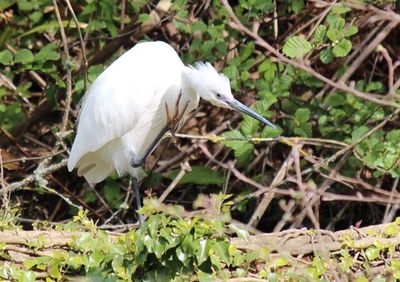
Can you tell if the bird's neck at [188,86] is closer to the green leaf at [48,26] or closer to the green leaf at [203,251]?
the green leaf at [203,251]

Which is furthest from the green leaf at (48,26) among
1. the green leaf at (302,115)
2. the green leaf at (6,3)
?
the green leaf at (302,115)

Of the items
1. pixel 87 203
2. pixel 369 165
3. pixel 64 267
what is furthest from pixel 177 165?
pixel 64 267

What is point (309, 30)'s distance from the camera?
5.12 metres

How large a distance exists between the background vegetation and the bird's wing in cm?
29

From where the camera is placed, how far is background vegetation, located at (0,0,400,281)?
3.89 metres

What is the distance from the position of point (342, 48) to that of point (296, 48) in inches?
10.6

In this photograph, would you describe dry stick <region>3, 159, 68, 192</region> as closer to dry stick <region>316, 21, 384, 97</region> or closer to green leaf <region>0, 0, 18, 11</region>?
green leaf <region>0, 0, 18, 11</region>

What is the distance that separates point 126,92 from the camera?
4336 millimetres

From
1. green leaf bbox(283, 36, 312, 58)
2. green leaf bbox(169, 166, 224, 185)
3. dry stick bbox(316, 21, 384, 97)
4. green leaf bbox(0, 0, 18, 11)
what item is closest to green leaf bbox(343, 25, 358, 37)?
green leaf bbox(283, 36, 312, 58)

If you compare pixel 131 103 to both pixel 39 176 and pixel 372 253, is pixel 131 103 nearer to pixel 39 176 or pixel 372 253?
pixel 39 176

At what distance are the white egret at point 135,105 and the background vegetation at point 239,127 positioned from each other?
179 millimetres

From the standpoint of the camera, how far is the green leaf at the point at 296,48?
13.4ft

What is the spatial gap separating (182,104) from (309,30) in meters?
1.08

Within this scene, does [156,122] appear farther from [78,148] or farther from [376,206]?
[376,206]
